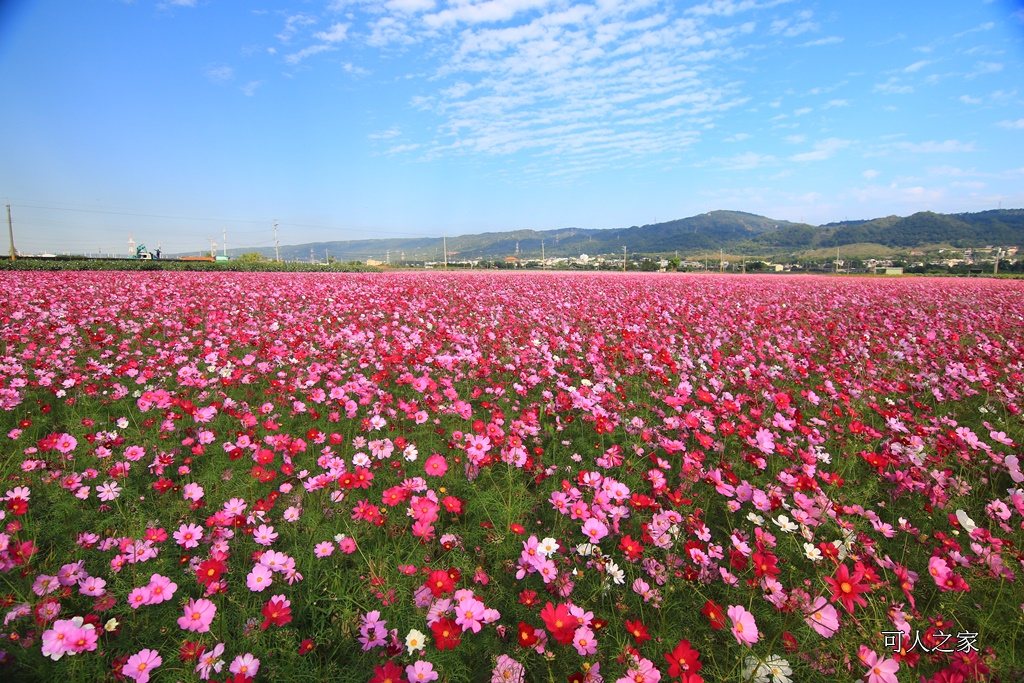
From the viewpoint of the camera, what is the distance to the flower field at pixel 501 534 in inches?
58.3

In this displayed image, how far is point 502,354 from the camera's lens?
15.3ft

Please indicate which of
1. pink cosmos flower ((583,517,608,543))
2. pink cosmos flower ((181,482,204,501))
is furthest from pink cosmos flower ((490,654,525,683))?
pink cosmos flower ((181,482,204,501))

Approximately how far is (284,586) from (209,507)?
86 cm

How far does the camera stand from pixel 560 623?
1287 mm

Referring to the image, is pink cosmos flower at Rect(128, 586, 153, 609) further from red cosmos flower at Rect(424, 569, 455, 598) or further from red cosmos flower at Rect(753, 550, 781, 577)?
red cosmos flower at Rect(753, 550, 781, 577)

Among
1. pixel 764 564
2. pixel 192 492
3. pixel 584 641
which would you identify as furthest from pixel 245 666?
pixel 764 564

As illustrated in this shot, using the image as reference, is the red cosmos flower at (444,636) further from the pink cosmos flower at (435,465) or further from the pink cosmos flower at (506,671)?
the pink cosmos flower at (435,465)

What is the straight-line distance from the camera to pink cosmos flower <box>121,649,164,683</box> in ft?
4.22

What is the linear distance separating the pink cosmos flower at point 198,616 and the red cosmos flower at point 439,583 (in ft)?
2.41

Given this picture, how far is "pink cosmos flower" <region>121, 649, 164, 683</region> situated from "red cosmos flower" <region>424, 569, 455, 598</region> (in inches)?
32.2

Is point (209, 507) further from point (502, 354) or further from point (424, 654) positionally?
point (502, 354)

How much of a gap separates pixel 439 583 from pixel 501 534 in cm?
77

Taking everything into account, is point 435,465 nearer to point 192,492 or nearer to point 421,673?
point 421,673

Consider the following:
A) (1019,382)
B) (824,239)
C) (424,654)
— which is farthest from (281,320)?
(824,239)
